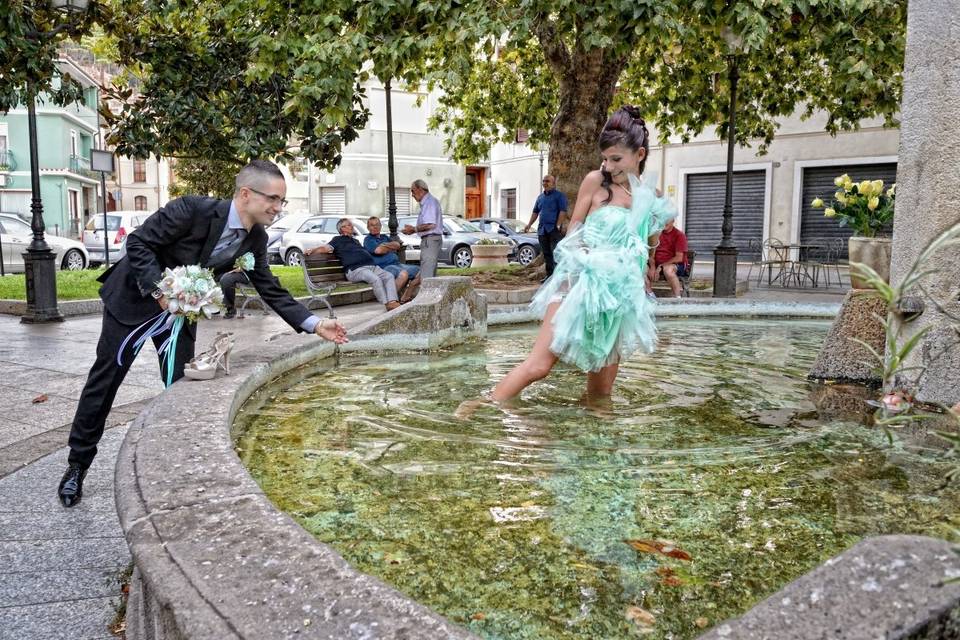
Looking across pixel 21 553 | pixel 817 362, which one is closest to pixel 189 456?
pixel 21 553

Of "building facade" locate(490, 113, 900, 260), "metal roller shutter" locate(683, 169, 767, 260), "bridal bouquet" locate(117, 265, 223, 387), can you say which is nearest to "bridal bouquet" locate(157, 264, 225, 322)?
"bridal bouquet" locate(117, 265, 223, 387)

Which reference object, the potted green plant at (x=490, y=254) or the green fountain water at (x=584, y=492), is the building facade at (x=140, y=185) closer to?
the potted green plant at (x=490, y=254)

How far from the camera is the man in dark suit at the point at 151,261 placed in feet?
12.8

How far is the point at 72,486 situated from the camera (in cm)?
394

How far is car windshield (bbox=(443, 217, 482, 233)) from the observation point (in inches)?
1023

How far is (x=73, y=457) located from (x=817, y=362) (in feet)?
15.7

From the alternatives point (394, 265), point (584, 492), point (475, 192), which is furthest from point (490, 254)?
point (475, 192)

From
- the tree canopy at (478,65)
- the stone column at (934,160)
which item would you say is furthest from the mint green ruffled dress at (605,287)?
the tree canopy at (478,65)

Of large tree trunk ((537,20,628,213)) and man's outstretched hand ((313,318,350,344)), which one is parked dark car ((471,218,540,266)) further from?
man's outstretched hand ((313,318,350,344))

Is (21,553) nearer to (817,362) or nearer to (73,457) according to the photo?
(73,457)

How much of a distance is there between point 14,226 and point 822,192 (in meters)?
23.2

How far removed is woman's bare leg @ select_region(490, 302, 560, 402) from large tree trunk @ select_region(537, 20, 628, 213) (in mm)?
9605

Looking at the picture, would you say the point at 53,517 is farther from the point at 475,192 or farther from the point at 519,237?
the point at 475,192

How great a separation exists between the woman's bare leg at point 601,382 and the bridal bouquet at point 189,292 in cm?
223
